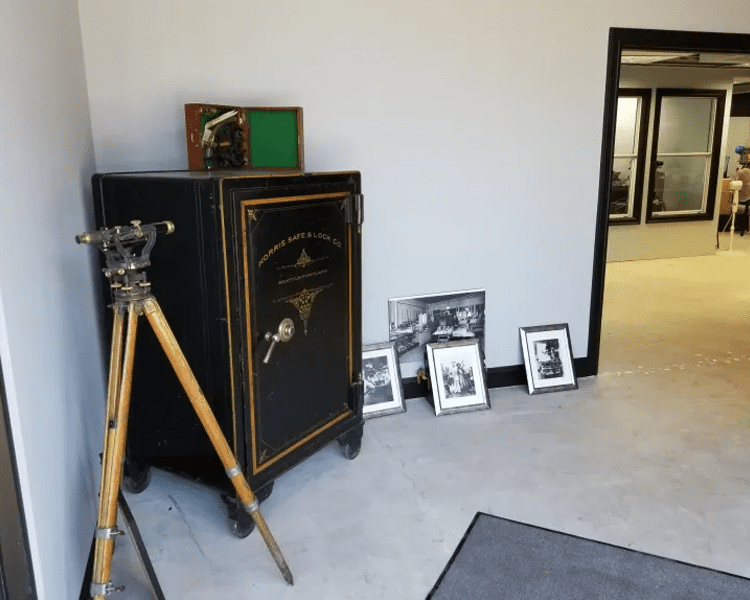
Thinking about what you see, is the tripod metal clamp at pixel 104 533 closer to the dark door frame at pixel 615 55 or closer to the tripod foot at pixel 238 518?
the tripod foot at pixel 238 518

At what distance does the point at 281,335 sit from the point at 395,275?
1084 mm

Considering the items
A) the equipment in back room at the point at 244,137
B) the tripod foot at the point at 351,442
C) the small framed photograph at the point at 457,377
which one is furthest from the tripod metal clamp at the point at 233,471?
the small framed photograph at the point at 457,377

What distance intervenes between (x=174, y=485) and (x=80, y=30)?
1697 mm

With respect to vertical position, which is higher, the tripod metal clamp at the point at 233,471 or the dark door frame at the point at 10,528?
the dark door frame at the point at 10,528

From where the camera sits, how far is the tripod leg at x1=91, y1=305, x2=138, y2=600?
1.42m

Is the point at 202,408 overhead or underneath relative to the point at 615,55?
underneath

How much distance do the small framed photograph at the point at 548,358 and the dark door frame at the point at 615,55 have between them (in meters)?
0.24

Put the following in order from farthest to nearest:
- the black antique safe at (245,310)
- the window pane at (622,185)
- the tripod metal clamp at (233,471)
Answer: the window pane at (622,185)
the black antique safe at (245,310)
the tripod metal clamp at (233,471)

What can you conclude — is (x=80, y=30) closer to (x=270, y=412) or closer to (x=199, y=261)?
(x=199, y=261)

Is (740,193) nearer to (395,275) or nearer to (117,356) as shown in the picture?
(395,275)

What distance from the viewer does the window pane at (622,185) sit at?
6.77 meters

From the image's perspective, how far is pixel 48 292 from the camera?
161 centimetres

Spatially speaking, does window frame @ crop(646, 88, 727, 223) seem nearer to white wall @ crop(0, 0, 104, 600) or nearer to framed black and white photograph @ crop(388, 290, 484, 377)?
framed black and white photograph @ crop(388, 290, 484, 377)

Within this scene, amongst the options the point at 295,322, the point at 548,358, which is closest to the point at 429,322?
the point at 548,358
